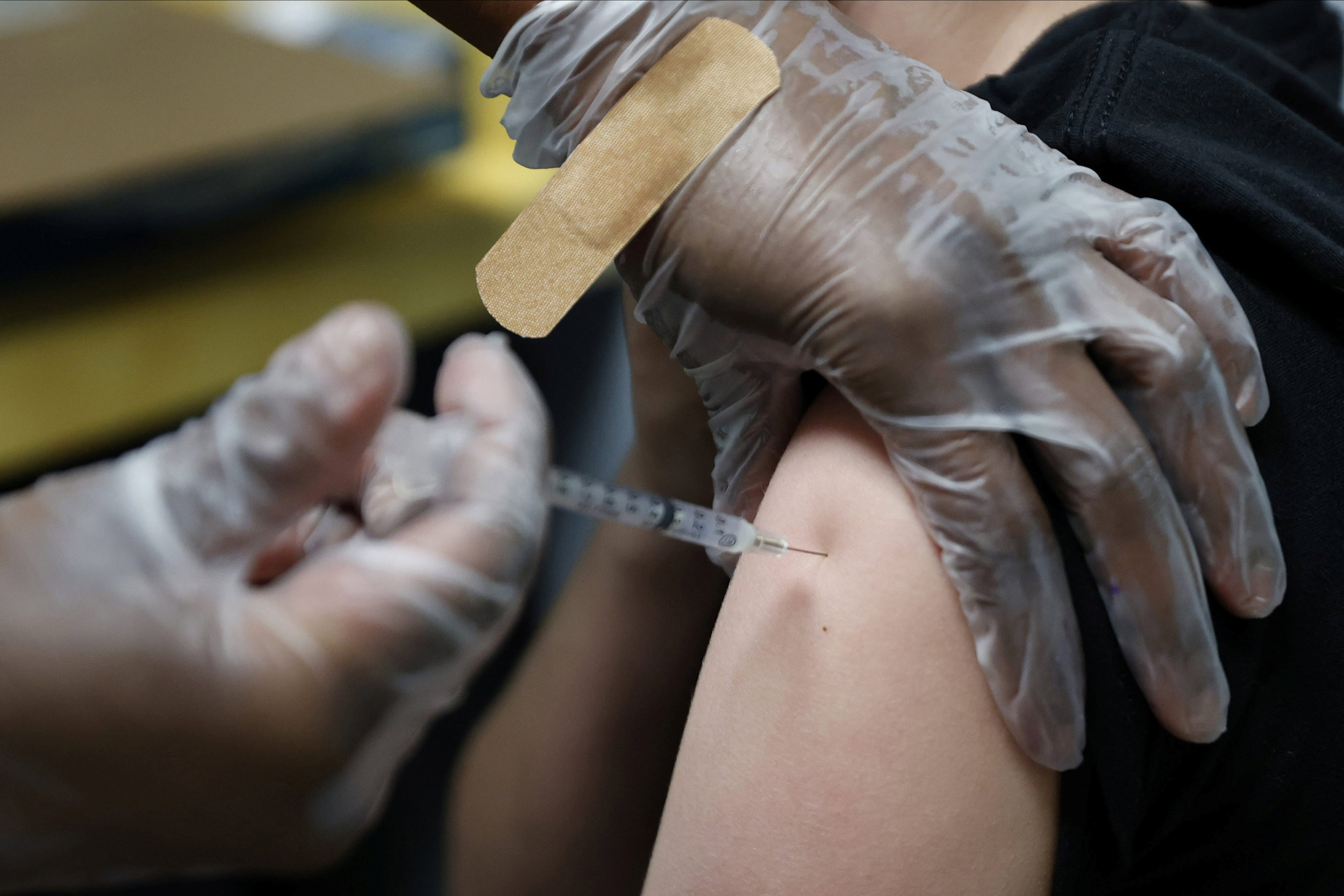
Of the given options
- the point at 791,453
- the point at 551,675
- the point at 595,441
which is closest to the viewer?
the point at 791,453

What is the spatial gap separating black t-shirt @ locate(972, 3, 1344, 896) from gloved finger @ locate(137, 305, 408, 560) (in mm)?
455

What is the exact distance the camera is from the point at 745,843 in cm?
61

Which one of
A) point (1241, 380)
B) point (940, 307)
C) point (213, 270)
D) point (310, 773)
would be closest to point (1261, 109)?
point (1241, 380)

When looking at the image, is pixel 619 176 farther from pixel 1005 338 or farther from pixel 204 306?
pixel 204 306

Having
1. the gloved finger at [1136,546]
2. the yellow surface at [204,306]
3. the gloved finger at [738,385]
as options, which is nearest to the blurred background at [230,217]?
the yellow surface at [204,306]

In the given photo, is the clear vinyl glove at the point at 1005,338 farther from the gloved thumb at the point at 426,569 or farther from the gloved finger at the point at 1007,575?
the gloved thumb at the point at 426,569

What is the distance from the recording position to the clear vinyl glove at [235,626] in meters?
0.44

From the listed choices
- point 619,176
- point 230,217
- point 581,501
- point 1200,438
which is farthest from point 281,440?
point 230,217

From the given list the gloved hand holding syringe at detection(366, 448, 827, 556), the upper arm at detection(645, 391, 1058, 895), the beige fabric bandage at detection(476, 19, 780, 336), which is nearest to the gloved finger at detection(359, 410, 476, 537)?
the gloved hand holding syringe at detection(366, 448, 827, 556)

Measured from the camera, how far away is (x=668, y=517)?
656mm

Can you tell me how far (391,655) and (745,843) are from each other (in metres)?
0.27

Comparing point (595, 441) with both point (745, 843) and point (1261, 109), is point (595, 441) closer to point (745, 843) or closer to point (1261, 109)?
point (745, 843)

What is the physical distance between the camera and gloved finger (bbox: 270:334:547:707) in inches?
18.7

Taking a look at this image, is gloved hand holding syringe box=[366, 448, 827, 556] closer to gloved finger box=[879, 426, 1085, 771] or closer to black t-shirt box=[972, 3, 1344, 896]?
gloved finger box=[879, 426, 1085, 771]
